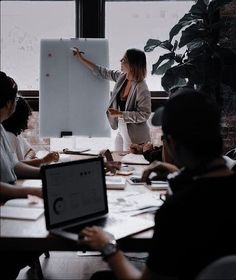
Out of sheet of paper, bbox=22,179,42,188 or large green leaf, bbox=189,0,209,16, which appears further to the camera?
large green leaf, bbox=189,0,209,16

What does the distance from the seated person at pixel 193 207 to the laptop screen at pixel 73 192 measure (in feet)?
1.24

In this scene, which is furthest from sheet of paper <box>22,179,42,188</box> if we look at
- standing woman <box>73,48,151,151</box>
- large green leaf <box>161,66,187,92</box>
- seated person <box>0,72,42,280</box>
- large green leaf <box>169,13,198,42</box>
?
large green leaf <box>169,13,198,42</box>

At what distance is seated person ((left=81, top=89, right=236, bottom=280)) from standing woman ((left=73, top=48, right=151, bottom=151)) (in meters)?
2.78

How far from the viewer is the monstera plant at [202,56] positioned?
13.1ft

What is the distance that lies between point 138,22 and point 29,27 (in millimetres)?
1102

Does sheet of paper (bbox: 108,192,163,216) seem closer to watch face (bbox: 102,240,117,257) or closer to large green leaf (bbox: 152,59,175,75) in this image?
→ watch face (bbox: 102,240,117,257)

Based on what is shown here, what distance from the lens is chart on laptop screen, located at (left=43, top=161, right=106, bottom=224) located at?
5.40ft

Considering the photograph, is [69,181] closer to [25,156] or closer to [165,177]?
[165,177]

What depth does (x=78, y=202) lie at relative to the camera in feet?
5.65

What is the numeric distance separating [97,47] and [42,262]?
219 cm

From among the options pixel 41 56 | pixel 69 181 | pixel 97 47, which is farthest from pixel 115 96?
pixel 69 181

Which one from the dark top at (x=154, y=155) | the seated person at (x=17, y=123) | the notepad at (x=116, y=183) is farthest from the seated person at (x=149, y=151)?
the seated person at (x=17, y=123)

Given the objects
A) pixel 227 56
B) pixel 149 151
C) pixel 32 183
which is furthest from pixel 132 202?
pixel 227 56

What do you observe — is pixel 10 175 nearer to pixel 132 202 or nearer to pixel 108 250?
pixel 132 202
